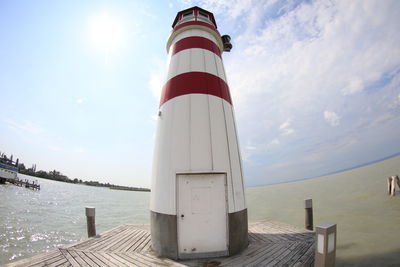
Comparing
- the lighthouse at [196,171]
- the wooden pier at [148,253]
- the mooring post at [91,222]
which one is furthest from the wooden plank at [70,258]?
the lighthouse at [196,171]

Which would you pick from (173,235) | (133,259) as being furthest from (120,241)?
(173,235)

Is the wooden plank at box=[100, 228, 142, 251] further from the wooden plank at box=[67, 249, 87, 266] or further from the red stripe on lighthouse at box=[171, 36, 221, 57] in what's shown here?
the red stripe on lighthouse at box=[171, 36, 221, 57]

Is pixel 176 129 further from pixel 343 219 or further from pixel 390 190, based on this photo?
pixel 390 190

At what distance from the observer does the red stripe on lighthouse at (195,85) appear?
480cm

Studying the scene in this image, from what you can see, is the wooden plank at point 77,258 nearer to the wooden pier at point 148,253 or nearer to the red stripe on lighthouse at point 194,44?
the wooden pier at point 148,253

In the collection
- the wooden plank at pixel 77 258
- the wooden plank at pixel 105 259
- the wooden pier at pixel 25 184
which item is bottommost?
the wooden pier at pixel 25 184

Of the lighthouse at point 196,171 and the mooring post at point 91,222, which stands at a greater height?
the lighthouse at point 196,171

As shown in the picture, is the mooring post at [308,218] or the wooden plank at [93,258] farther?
the mooring post at [308,218]

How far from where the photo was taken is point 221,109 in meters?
4.81

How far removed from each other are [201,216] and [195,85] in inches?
124

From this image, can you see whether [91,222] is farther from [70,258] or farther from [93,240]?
[70,258]

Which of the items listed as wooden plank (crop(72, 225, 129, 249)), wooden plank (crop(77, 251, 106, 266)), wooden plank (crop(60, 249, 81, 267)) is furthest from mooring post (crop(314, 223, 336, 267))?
wooden plank (crop(72, 225, 129, 249))

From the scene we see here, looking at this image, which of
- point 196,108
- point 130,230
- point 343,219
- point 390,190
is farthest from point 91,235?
point 390,190

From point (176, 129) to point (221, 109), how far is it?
126cm
